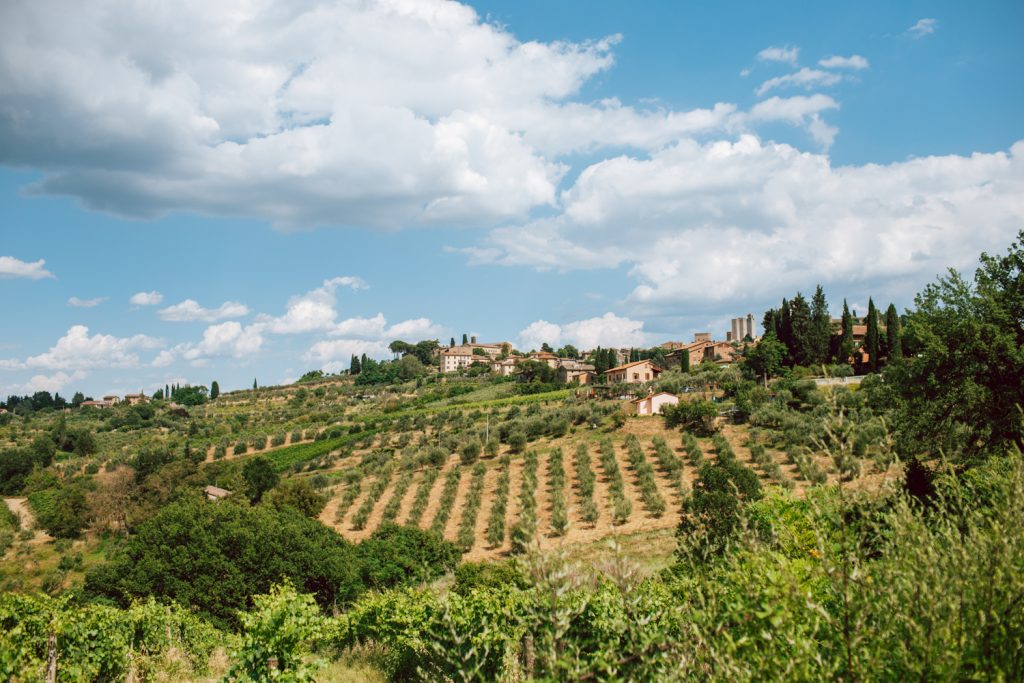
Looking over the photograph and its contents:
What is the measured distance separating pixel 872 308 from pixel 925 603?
78.0 metres

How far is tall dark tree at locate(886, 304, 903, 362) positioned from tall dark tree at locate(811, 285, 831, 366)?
21.6ft

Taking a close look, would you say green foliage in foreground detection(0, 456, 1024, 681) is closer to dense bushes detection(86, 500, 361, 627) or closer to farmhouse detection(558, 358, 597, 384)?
dense bushes detection(86, 500, 361, 627)

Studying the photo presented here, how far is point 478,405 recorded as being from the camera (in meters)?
90.9

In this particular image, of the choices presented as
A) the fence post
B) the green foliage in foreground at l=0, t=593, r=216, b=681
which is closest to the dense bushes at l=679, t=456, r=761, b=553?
the green foliage in foreground at l=0, t=593, r=216, b=681

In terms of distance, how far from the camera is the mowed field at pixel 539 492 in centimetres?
3716

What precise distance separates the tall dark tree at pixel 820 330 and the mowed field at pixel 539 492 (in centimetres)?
2891

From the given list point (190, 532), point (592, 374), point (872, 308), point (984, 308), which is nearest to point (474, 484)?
point (190, 532)

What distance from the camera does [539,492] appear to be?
45125 mm

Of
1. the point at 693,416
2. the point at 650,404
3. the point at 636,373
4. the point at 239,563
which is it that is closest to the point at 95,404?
the point at 636,373

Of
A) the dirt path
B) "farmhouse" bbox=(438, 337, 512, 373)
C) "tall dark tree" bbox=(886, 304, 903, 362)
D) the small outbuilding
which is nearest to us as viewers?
the dirt path

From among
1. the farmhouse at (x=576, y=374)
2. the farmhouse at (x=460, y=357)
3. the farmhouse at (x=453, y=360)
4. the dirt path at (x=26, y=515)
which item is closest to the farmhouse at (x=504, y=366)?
the farmhouse at (x=460, y=357)

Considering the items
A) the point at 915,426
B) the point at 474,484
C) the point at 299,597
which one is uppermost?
the point at 915,426

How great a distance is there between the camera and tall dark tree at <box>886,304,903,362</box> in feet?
226

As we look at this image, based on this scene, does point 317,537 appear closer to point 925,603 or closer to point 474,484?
point 474,484
